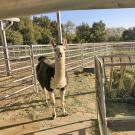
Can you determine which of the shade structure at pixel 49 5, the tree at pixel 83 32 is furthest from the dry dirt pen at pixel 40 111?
the tree at pixel 83 32

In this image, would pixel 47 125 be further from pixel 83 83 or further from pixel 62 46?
pixel 83 83

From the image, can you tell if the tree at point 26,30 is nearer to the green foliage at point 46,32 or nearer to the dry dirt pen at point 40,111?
the green foliage at point 46,32

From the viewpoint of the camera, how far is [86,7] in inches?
25.2

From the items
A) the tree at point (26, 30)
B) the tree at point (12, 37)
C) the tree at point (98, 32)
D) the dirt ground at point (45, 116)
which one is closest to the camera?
the dirt ground at point (45, 116)

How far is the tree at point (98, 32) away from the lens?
54.0 meters

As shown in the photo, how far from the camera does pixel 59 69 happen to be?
5.75 metres

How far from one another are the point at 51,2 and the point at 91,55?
1686 centimetres

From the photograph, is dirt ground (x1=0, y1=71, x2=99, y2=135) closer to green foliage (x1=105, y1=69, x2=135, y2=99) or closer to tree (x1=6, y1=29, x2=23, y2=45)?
green foliage (x1=105, y1=69, x2=135, y2=99)

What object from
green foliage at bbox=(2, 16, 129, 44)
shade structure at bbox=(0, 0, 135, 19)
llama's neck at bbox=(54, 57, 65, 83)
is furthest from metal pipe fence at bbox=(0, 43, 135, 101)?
green foliage at bbox=(2, 16, 129, 44)

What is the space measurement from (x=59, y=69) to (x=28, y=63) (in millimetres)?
6051

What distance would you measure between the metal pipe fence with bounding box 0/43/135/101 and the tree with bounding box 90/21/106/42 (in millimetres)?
32689

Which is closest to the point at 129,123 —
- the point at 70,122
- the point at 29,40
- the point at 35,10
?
the point at 70,122

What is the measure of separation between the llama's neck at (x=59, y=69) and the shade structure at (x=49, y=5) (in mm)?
5032

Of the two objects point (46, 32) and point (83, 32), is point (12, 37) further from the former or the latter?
point (83, 32)
